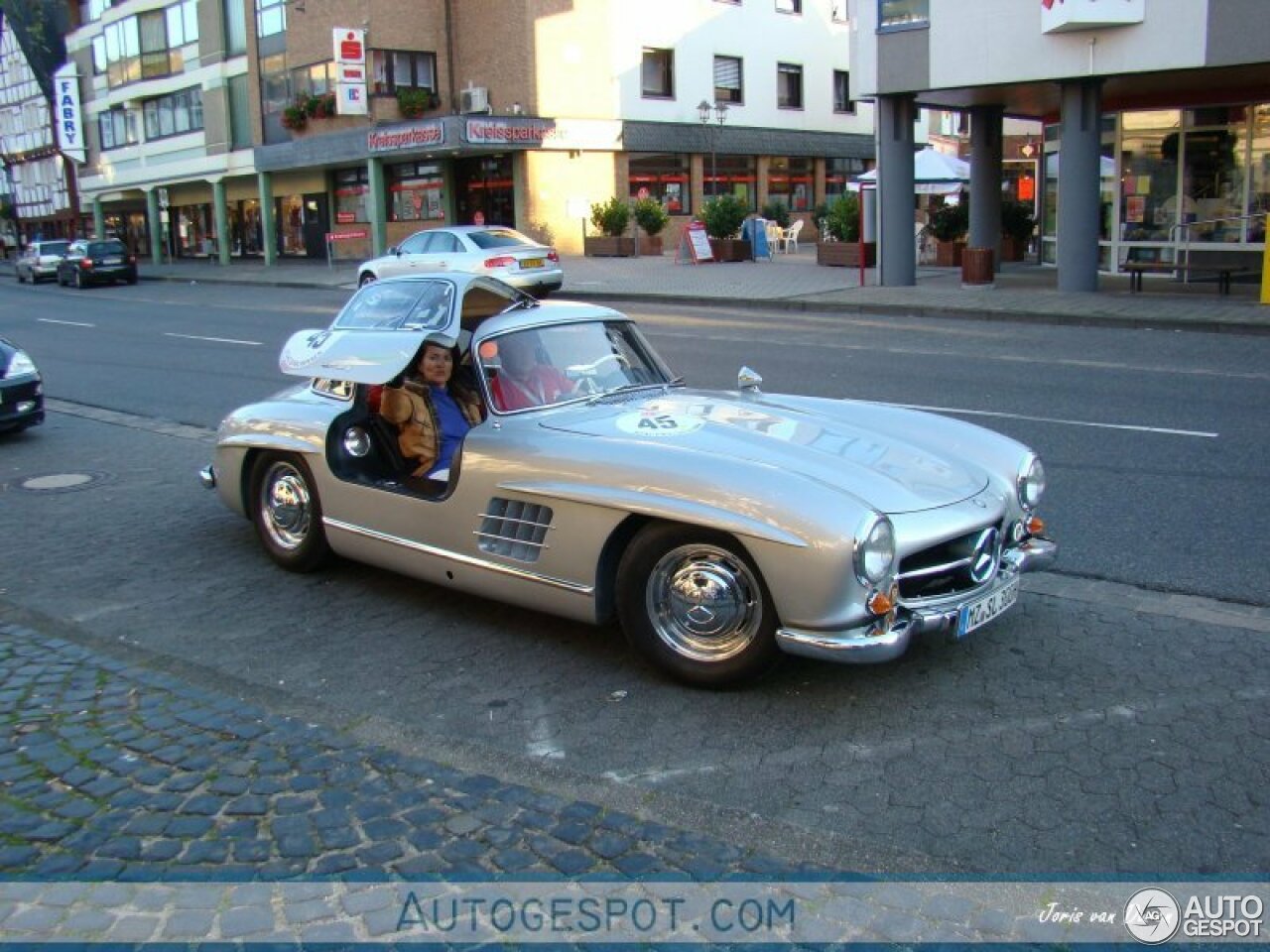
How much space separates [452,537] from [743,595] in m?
1.47

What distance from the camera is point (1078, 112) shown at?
19734 mm

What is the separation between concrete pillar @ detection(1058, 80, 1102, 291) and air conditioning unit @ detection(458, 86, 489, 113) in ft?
65.8

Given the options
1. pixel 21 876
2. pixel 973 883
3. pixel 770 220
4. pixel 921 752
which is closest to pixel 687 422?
pixel 921 752

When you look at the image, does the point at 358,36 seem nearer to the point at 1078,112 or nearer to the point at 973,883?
the point at 1078,112

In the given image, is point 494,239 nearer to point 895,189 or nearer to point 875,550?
point 895,189

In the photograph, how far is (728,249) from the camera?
32.0 m

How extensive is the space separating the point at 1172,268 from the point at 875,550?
17.5m

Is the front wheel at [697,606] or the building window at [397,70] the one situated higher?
the building window at [397,70]

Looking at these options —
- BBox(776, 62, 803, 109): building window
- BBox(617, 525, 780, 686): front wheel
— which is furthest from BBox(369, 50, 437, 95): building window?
BBox(617, 525, 780, 686): front wheel

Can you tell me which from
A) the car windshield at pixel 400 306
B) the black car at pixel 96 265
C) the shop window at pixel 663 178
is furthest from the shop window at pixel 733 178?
the car windshield at pixel 400 306

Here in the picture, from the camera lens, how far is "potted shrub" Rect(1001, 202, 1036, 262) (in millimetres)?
28375

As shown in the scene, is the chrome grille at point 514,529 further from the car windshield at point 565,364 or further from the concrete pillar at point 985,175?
the concrete pillar at point 985,175

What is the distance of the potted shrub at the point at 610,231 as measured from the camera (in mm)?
35281

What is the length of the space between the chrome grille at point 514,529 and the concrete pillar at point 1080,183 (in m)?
17.8
